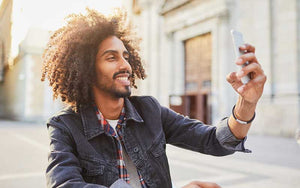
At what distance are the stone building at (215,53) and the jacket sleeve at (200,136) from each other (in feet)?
33.9

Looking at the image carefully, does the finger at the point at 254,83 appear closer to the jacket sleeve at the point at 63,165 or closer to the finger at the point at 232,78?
the finger at the point at 232,78

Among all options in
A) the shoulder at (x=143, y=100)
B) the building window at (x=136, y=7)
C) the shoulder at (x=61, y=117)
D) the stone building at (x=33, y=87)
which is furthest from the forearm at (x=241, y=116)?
the stone building at (x=33, y=87)

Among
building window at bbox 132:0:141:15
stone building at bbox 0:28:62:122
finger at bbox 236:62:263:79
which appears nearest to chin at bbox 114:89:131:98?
finger at bbox 236:62:263:79

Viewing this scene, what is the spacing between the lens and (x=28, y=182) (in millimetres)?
4504

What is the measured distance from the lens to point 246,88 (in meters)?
1.36

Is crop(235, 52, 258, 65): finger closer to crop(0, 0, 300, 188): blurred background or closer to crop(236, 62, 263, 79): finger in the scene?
crop(236, 62, 263, 79): finger

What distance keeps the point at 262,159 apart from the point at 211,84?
8692mm

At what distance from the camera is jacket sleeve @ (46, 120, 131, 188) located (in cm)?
127

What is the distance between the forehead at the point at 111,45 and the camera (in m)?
1.75

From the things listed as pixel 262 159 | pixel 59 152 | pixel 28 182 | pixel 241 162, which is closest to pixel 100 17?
pixel 59 152

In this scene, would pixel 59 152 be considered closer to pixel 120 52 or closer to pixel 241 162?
pixel 120 52

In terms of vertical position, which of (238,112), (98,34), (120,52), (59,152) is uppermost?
(98,34)

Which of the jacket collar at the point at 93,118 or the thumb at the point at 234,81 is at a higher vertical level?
the thumb at the point at 234,81

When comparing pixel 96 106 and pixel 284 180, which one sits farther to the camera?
pixel 284 180
